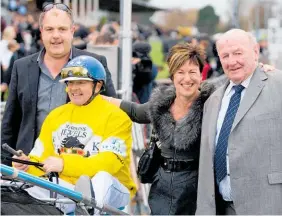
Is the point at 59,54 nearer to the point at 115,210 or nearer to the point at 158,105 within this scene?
the point at 158,105

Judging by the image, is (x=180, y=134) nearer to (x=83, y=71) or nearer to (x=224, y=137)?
(x=224, y=137)

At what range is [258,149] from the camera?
191 inches

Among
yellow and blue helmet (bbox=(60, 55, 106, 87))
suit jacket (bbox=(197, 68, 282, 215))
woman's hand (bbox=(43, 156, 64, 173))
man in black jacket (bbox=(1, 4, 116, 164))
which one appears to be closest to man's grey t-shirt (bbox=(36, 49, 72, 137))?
man in black jacket (bbox=(1, 4, 116, 164))

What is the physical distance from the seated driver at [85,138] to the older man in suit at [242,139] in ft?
1.75

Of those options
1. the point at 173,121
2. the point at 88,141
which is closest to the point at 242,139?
the point at 173,121

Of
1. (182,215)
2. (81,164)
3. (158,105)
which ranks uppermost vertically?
(158,105)

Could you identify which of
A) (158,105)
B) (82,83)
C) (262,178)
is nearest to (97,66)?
(82,83)

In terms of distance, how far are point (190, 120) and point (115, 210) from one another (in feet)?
3.24

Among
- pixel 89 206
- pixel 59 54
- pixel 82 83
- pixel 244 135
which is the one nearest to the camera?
pixel 89 206

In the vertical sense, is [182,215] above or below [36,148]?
below

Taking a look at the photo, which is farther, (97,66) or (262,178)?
(97,66)

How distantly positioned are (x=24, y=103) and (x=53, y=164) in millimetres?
1151

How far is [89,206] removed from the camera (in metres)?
4.59

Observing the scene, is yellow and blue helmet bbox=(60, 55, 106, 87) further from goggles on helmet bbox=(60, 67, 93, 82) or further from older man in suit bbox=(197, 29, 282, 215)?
older man in suit bbox=(197, 29, 282, 215)
